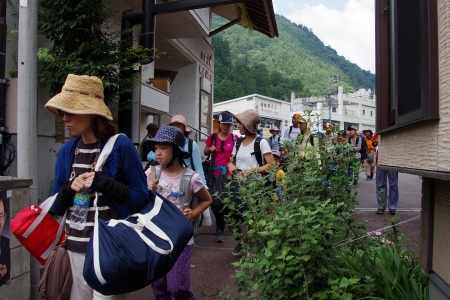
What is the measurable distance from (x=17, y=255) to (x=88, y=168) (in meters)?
1.77

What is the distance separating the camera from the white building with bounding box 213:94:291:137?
200 ft

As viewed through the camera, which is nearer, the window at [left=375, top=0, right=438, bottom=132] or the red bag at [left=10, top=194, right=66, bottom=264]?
the window at [left=375, top=0, right=438, bottom=132]

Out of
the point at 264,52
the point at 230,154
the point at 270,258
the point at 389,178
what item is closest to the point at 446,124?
the point at 270,258

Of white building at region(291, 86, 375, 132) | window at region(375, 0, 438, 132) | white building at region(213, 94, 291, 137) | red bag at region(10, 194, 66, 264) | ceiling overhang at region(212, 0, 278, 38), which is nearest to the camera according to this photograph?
window at region(375, 0, 438, 132)

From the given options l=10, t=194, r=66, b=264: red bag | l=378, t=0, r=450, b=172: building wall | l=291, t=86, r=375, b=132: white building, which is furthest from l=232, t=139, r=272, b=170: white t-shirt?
l=291, t=86, r=375, b=132: white building

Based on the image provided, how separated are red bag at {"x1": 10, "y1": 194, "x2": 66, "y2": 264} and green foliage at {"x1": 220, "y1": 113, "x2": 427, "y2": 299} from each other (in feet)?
3.88

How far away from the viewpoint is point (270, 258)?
272cm

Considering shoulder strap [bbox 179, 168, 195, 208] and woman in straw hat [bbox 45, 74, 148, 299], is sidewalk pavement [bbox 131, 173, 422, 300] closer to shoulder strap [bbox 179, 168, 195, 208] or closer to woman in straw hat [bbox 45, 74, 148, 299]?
shoulder strap [bbox 179, 168, 195, 208]

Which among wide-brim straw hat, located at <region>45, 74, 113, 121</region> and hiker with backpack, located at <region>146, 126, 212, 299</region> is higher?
wide-brim straw hat, located at <region>45, 74, 113, 121</region>

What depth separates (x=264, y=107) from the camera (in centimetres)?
6438

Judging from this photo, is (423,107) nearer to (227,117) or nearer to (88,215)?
(88,215)

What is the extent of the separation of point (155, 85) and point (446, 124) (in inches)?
361

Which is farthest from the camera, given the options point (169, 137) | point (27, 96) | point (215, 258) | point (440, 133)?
point (215, 258)

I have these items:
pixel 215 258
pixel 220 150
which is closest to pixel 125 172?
pixel 215 258
